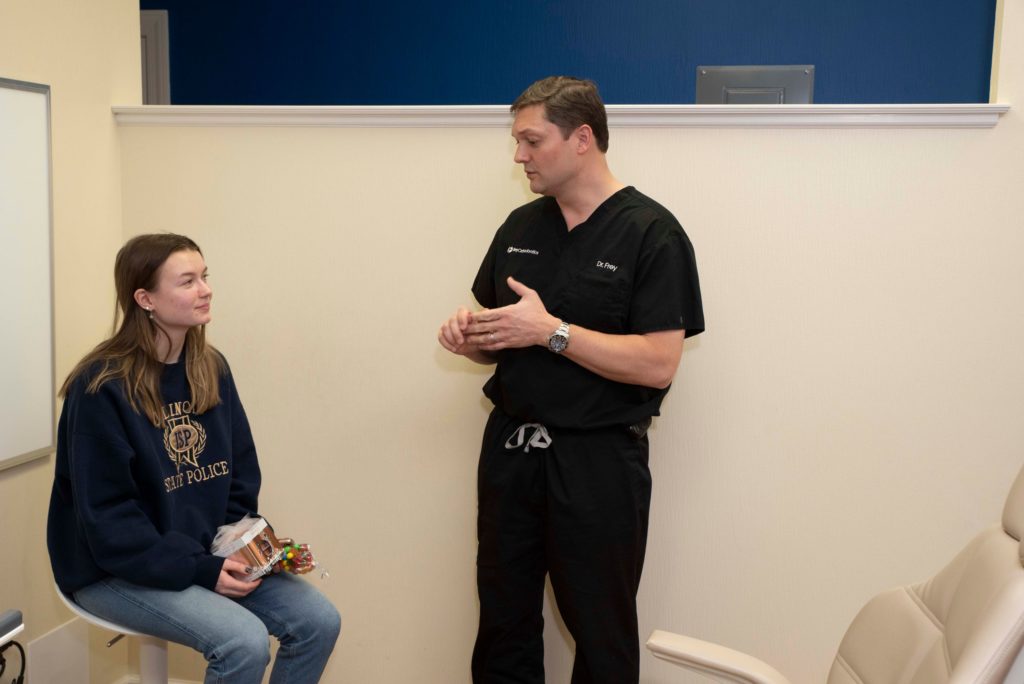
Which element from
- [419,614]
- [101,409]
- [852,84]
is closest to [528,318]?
[101,409]

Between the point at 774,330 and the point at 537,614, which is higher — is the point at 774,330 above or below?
above

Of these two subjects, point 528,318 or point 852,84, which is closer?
point 528,318

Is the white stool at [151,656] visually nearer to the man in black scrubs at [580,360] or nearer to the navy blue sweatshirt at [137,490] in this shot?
the navy blue sweatshirt at [137,490]

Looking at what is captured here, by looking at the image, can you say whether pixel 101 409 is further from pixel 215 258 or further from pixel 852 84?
pixel 852 84

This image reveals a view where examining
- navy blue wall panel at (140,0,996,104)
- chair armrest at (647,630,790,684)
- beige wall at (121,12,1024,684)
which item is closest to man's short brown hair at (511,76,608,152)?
beige wall at (121,12,1024,684)

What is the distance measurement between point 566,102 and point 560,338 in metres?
0.50

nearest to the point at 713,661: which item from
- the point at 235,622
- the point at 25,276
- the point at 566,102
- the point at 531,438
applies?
the point at 531,438

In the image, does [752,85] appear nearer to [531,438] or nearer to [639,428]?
[639,428]

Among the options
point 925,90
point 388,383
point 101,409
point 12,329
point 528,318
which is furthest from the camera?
point 925,90

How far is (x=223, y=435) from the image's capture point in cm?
219

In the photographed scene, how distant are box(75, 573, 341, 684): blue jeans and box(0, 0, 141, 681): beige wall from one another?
2.05ft

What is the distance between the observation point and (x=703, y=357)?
261 cm

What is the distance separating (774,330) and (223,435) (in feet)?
4.25

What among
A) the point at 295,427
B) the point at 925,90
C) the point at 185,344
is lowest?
the point at 295,427
